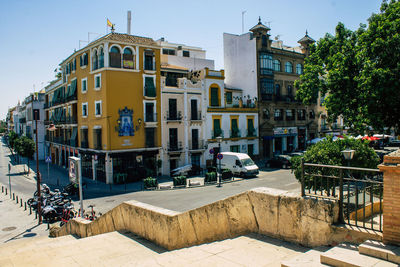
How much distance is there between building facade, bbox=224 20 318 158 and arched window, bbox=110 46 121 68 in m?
19.0

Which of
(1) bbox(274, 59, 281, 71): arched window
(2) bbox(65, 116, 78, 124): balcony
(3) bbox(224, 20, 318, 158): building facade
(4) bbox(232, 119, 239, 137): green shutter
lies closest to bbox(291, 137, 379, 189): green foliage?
(4) bbox(232, 119, 239, 137): green shutter

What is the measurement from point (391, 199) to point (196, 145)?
28836mm

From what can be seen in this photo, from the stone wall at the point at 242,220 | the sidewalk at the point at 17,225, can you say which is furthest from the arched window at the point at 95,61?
the stone wall at the point at 242,220

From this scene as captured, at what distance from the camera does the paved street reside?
799 inches

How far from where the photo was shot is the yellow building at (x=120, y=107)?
28.5m

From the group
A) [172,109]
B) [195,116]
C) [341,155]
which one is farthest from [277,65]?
[341,155]

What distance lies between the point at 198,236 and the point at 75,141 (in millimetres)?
31285

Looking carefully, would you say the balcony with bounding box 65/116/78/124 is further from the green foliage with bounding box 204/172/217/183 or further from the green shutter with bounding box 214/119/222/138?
the green foliage with bounding box 204/172/217/183

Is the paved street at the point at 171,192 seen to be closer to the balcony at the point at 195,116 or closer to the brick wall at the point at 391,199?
the balcony at the point at 195,116

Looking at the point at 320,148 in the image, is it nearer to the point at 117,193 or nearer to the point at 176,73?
the point at 117,193

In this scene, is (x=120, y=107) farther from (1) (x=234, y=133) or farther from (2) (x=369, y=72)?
(2) (x=369, y=72)

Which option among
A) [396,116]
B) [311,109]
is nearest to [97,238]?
[396,116]

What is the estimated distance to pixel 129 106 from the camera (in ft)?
96.7

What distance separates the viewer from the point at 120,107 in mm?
29016
